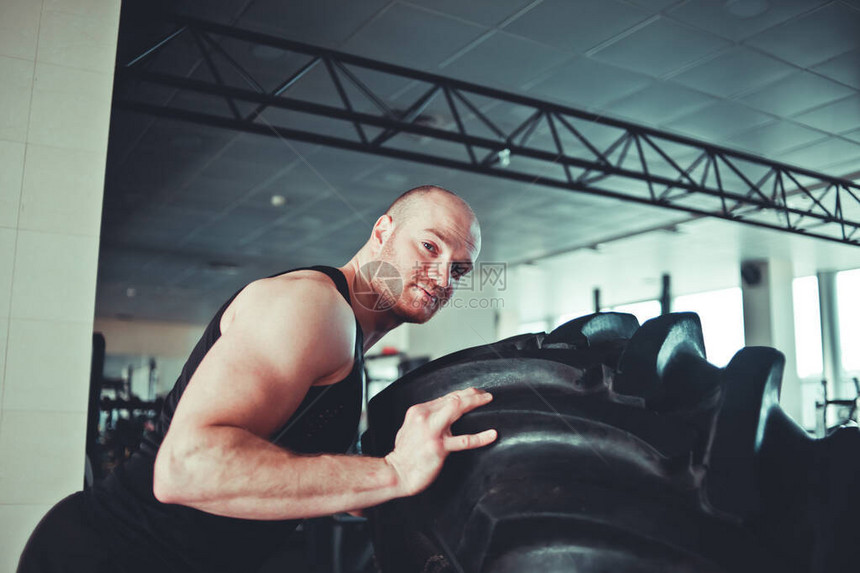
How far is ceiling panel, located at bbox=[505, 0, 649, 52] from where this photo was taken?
3.96 meters

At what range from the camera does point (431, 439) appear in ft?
2.99

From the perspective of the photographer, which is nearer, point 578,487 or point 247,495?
point 578,487

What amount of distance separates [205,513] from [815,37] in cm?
448

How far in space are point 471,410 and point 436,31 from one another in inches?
145

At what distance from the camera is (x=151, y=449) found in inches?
49.4

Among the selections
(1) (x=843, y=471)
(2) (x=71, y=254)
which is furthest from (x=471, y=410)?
(2) (x=71, y=254)

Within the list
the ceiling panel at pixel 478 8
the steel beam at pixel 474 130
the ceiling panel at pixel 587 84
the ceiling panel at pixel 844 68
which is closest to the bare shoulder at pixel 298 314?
the ceiling panel at pixel 478 8

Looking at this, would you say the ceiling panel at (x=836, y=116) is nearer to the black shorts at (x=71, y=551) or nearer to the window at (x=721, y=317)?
the black shorts at (x=71, y=551)

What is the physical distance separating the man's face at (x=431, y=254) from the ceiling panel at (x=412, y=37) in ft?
9.47

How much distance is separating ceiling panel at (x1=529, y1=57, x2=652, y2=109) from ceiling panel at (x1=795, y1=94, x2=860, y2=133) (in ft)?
4.85

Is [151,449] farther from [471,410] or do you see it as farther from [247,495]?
[471,410]

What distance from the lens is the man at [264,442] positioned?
0.94 metres

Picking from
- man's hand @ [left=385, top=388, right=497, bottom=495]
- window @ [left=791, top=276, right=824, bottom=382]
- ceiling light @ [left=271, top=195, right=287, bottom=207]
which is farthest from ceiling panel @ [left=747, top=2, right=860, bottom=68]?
window @ [left=791, top=276, right=824, bottom=382]

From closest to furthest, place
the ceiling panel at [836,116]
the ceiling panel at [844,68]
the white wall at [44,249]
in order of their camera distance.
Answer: the white wall at [44,249] < the ceiling panel at [844,68] < the ceiling panel at [836,116]
